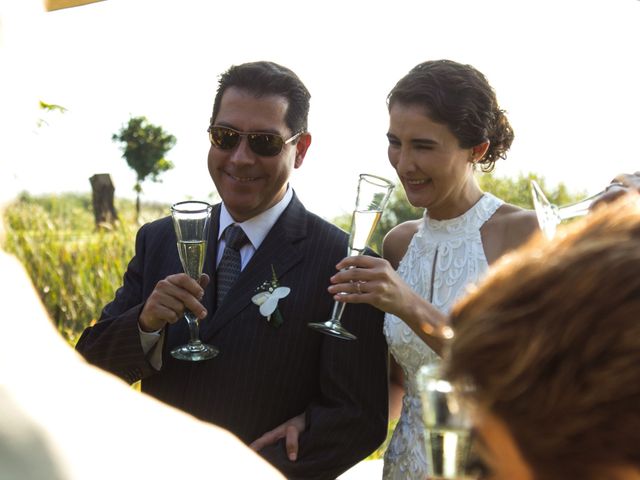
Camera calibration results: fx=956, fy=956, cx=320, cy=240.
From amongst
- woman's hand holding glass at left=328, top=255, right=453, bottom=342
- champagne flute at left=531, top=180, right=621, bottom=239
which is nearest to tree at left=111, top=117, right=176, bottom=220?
woman's hand holding glass at left=328, top=255, right=453, bottom=342

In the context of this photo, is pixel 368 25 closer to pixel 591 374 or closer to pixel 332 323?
pixel 332 323

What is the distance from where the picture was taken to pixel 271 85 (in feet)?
13.4

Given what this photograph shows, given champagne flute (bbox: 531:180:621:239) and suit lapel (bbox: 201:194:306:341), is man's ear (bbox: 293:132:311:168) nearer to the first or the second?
suit lapel (bbox: 201:194:306:341)

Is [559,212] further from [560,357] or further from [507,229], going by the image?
[507,229]

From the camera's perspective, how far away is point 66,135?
37.0 ft

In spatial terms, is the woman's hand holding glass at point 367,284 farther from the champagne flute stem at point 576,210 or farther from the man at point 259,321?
the champagne flute stem at point 576,210

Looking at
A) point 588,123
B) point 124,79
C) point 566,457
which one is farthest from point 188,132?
point 566,457

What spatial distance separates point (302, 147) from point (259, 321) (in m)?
0.94

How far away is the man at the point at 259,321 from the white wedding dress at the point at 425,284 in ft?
0.46

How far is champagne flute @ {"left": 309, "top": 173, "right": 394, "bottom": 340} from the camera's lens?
11.3 feet

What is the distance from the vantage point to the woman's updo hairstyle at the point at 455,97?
13.2 feet

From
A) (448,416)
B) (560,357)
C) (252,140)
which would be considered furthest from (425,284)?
(560,357)

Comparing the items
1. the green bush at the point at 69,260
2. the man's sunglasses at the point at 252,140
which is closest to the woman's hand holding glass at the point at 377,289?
the man's sunglasses at the point at 252,140

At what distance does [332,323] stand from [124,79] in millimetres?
10607
